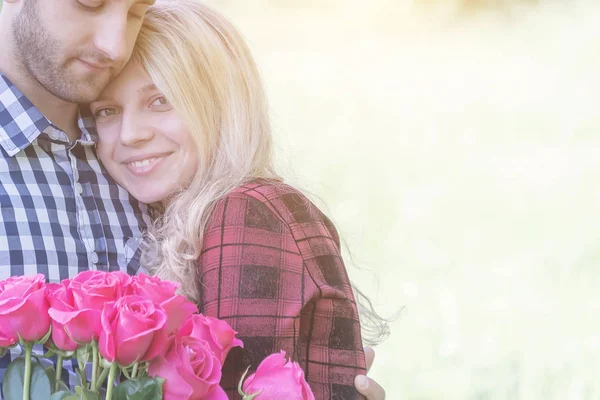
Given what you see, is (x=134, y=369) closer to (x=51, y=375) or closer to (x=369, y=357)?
(x=51, y=375)

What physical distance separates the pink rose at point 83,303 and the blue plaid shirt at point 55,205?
1.40ft

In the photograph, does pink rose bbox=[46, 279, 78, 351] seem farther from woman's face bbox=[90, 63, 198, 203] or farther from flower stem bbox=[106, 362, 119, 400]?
woman's face bbox=[90, 63, 198, 203]

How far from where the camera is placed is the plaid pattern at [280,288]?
109 centimetres

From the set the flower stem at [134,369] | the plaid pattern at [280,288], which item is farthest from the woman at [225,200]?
the flower stem at [134,369]

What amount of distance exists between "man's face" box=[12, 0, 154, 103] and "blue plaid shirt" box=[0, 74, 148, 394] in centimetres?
6

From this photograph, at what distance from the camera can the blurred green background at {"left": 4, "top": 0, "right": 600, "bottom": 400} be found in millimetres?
2820

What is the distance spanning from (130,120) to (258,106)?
231 millimetres

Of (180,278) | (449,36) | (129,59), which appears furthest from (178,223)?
(449,36)

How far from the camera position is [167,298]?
2.55 feet

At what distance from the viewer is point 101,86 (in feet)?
4.25

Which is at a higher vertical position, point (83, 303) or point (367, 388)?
point (83, 303)

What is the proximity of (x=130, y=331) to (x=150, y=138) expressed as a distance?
26.1 inches

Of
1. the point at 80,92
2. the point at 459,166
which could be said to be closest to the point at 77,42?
the point at 80,92

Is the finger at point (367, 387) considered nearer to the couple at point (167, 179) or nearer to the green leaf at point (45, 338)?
the couple at point (167, 179)
